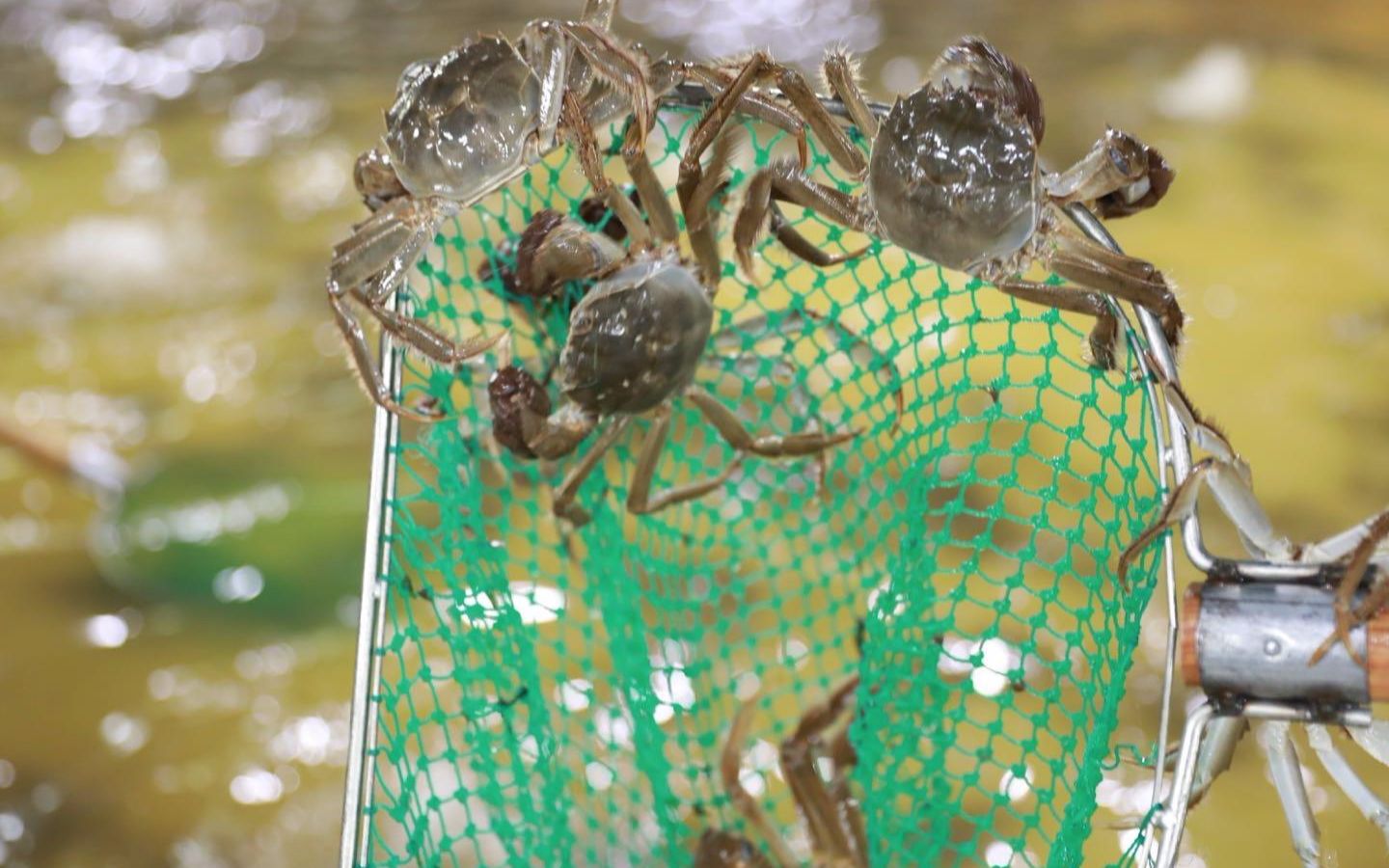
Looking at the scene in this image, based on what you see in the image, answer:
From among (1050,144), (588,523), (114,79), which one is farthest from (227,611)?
(114,79)

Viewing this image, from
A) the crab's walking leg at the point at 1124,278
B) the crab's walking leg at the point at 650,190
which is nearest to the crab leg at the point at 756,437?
the crab's walking leg at the point at 650,190

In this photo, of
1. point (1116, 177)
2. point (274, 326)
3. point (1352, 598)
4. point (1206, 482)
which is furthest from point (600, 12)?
point (274, 326)

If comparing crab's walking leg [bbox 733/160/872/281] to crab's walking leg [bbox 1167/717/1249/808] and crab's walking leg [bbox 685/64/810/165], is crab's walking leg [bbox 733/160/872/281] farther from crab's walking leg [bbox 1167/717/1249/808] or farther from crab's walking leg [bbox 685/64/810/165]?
crab's walking leg [bbox 1167/717/1249/808]

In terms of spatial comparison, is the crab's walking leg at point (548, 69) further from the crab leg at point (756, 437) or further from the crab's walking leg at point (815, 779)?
the crab's walking leg at point (815, 779)

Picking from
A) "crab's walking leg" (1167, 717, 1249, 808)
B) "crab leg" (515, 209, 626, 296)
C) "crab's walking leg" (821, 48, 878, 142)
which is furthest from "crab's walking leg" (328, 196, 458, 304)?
"crab's walking leg" (1167, 717, 1249, 808)

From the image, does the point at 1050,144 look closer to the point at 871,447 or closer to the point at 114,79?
the point at 871,447

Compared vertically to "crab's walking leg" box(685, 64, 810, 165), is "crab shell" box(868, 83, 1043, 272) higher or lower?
lower

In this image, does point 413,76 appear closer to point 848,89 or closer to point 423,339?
point 423,339
